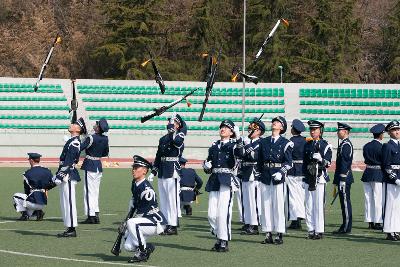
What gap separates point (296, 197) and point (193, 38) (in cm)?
3683

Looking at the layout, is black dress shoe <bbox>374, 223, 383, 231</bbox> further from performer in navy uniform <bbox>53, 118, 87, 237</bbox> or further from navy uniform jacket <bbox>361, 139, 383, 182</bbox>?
performer in navy uniform <bbox>53, 118, 87, 237</bbox>

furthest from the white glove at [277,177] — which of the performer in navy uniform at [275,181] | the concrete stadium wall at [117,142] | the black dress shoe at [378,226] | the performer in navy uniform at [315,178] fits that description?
the concrete stadium wall at [117,142]

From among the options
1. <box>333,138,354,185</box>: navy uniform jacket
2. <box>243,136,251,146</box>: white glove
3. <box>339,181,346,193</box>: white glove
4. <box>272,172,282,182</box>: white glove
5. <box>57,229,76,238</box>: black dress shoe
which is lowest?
<box>57,229,76,238</box>: black dress shoe

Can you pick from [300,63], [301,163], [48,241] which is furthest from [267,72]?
[48,241]

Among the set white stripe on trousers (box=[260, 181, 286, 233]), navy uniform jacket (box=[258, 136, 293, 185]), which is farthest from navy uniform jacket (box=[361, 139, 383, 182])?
white stripe on trousers (box=[260, 181, 286, 233])

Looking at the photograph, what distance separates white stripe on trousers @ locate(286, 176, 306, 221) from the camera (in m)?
19.0

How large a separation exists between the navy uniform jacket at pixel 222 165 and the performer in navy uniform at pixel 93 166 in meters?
4.18

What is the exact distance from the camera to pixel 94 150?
19.5 m

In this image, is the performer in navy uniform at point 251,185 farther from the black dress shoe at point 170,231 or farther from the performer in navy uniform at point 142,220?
the performer in navy uniform at point 142,220

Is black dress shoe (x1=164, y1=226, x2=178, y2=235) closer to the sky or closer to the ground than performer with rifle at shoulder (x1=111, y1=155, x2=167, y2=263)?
closer to the ground

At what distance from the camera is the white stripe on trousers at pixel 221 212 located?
49.6ft

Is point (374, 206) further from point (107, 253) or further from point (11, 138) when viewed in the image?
point (11, 138)

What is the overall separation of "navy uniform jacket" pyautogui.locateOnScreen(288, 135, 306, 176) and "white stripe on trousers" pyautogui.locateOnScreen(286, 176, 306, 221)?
0.38 feet

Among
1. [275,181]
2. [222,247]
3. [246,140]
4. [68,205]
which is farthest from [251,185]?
[68,205]
